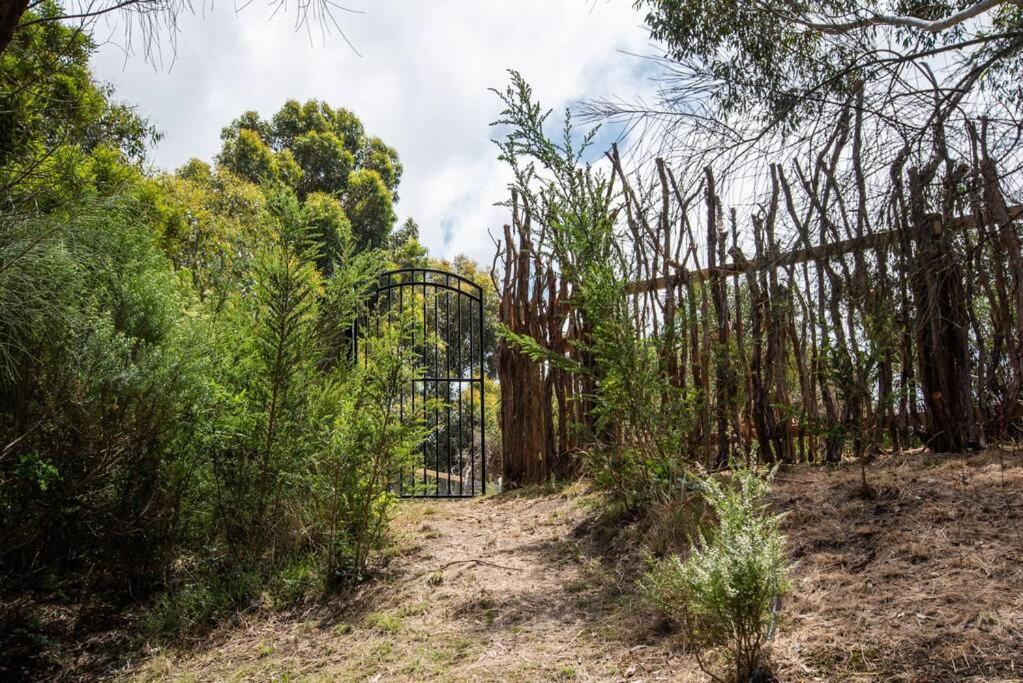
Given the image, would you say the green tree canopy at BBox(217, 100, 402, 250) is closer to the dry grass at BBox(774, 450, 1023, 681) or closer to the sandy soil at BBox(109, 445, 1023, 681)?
the sandy soil at BBox(109, 445, 1023, 681)

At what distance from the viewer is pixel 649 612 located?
2828 millimetres

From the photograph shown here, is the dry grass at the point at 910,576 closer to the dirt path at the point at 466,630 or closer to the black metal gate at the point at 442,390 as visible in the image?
the dirt path at the point at 466,630

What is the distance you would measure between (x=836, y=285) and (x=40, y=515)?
4.29 m

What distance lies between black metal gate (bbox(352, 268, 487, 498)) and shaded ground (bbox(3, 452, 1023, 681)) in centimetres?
82

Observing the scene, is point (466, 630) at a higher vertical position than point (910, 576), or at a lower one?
lower

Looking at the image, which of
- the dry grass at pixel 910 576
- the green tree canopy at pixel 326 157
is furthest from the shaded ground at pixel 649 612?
the green tree canopy at pixel 326 157

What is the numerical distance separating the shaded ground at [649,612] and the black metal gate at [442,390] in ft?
2.69

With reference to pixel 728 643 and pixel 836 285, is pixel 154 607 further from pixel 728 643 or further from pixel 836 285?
pixel 836 285

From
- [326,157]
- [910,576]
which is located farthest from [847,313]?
[326,157]

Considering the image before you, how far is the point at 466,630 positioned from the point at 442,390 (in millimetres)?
5886

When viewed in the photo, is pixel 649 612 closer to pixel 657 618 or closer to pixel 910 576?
pixel 657 618

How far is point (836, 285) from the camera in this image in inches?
165

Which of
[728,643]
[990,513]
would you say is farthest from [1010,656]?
[990,513]

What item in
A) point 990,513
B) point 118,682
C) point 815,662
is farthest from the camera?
point 118,682
